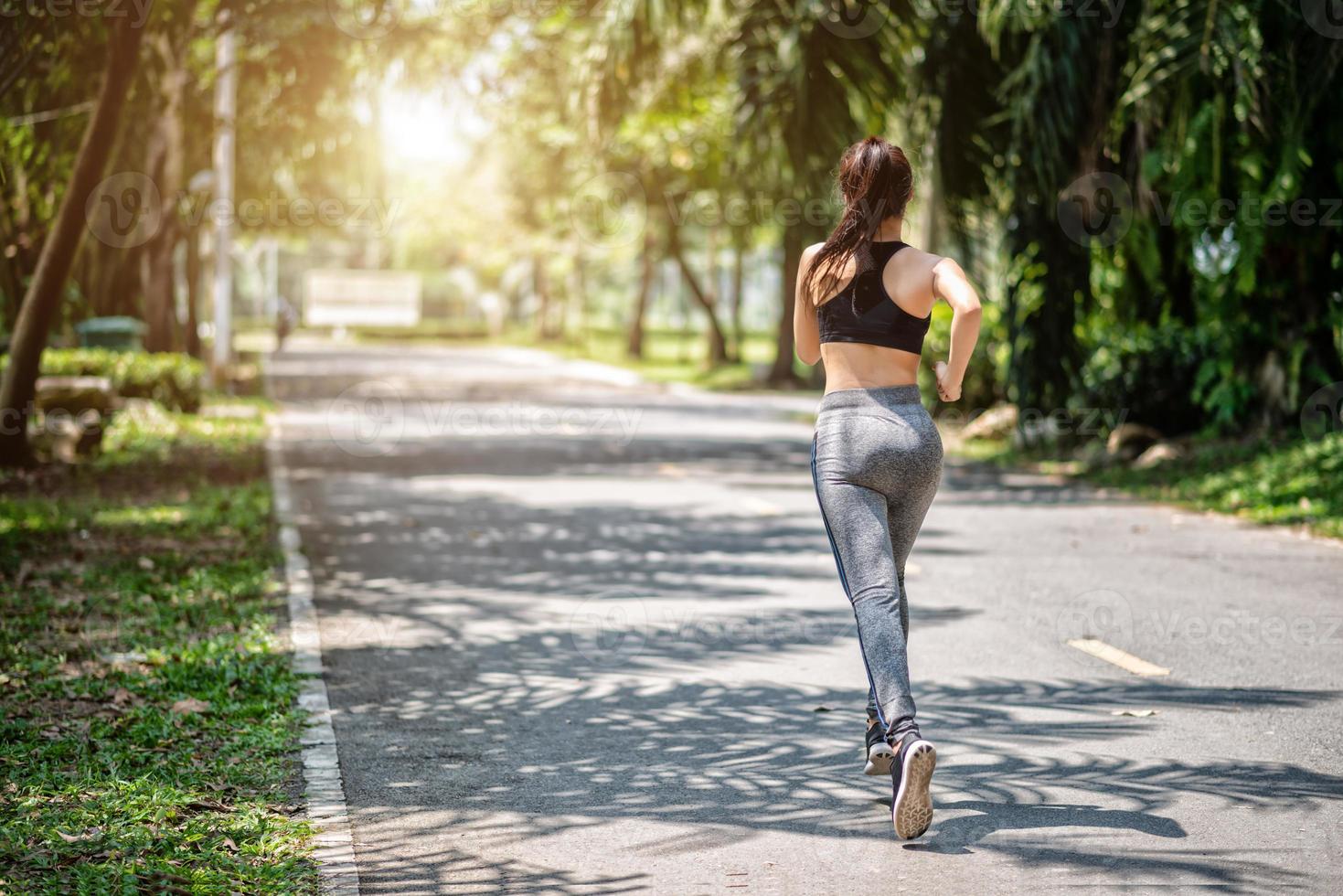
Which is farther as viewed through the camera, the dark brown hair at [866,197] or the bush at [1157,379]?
the bush at [1157,379]

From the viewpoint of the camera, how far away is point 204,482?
14.5 m

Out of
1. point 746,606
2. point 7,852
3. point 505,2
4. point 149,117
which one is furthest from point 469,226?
point 7,852

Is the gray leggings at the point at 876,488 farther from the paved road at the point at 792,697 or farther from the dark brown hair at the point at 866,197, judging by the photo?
the paved road at the point at 792,697

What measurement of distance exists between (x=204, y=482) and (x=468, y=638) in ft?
23.8

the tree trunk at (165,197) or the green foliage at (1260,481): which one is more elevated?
the tree trunk at (165,197)

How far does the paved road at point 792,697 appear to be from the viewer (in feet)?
15.4

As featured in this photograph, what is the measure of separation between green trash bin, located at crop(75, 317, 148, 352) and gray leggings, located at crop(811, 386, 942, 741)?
20931mm

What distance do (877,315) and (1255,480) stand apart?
9646mm

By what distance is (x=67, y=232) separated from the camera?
13664 millimetres
